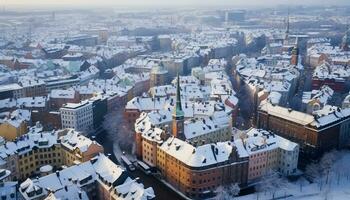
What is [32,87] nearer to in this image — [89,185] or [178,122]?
[178,122]

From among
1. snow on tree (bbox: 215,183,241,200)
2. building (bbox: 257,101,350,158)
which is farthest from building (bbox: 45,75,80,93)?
snow on tree (bbox: 215,183,241,200)

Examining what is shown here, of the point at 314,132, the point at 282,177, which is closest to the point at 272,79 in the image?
the point at 314,132

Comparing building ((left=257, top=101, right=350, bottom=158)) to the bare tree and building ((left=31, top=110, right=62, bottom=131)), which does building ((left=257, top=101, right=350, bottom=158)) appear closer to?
the bare tree

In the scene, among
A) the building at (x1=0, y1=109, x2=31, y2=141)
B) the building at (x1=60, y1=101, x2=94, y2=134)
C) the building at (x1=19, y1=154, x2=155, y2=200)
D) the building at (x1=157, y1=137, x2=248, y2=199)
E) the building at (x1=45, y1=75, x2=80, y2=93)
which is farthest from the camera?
the building at (x1=45, y1=75, x2=80, y2=93)

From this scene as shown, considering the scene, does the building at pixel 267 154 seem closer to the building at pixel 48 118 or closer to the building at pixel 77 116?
the building at pixel 77 116

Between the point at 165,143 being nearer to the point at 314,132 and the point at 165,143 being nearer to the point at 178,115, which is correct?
the point at 178,115

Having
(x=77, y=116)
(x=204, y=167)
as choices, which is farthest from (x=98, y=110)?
(x=204, y=167)
